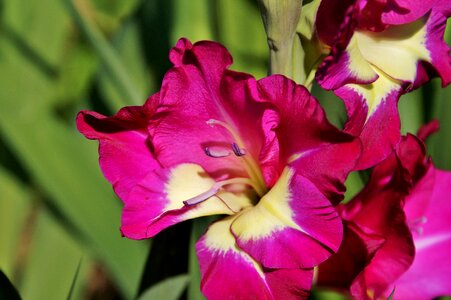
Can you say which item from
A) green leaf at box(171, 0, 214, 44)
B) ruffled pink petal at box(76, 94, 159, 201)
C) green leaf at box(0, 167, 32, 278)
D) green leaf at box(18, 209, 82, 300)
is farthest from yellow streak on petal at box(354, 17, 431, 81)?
green leaf at box(0, 167, 32, 278)

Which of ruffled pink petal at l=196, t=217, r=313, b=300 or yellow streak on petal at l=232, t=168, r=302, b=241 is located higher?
yellow streak on petal at l=232, t=168, r=302, b=241

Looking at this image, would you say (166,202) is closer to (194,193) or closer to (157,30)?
(194,193)

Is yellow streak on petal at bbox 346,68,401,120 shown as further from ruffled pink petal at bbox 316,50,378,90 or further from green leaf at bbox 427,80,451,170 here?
green leaf at bbox 427,80,451,170

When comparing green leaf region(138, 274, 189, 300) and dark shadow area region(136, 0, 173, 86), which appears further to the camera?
dark shadow area region(136, 0, 173, 86)

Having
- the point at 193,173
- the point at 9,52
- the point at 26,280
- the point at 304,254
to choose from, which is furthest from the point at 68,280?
the point at 304,254

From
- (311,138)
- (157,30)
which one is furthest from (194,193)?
(157,30)

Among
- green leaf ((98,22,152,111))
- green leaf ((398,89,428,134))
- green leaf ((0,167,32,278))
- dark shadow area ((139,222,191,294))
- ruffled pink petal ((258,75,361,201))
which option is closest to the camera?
ruffled pink petal ((258,75,361,201))

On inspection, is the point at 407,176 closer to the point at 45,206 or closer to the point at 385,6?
the point at 385,6

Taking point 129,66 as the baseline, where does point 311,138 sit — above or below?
above
